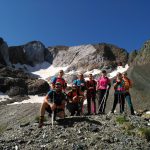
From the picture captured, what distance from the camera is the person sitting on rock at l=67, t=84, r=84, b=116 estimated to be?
21.9 meters

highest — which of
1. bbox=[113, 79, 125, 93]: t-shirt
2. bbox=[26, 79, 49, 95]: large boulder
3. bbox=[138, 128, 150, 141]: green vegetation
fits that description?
bbox=[26, 79, 49, 95]: large boulder

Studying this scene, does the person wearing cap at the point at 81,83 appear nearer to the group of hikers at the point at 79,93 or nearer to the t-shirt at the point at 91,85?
the group of hikers at the point at 79,93

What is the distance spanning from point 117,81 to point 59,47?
11843cm

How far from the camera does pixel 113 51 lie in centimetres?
12988

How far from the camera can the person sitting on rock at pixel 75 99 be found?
71.9ft

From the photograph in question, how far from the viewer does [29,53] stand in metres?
132

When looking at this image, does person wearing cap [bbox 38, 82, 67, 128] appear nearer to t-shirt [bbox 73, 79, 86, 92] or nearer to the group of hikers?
the group of hikers

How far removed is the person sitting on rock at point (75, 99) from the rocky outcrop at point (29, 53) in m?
108

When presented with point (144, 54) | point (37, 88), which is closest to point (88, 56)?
point (37, 88)

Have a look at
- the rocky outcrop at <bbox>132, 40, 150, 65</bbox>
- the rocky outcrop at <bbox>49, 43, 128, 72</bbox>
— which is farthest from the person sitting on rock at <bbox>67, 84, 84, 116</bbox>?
the rocky outcrop at <bbox>49, 43, 128, 72</bbox>

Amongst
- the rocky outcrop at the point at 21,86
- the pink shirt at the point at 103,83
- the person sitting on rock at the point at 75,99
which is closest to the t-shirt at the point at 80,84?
the person sitting on rock at the point at 75,99

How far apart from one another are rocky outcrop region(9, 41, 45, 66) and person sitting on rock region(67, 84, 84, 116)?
108m

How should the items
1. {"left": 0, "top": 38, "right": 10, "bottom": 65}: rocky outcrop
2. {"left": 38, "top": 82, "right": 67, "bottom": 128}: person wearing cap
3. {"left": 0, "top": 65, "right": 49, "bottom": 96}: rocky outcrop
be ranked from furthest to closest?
{"left": 0, "top": 38, "right": 10, "bottom": 65}: rocky outcrop, {"left": 0, "top": 65, "right": 49, "bottom": 96}: rocky outcrop, {"left": 38, "top": 82, "right": 67, "bottom": 128}: person wearing cap

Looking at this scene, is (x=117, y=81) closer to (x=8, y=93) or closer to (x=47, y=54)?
(x=8, y=93)
